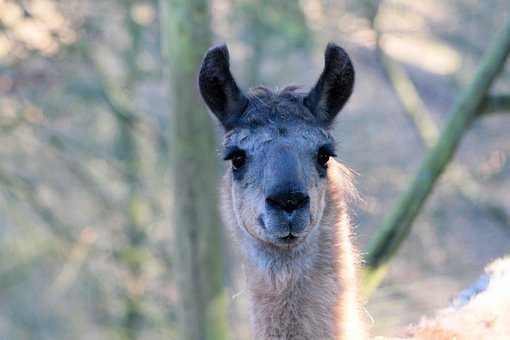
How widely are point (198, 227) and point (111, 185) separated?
7.63 metres

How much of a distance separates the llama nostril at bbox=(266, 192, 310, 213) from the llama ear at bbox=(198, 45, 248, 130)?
0.85 meters

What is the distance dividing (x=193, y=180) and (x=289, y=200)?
11.4 ft

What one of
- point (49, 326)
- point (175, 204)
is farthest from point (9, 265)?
point (175, 204)

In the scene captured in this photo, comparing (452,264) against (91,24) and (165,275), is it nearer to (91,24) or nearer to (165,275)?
(165,275)

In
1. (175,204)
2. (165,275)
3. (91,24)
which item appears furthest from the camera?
(165,275)

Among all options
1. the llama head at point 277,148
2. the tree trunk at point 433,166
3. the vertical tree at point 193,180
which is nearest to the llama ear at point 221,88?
the llama head at point 277,148

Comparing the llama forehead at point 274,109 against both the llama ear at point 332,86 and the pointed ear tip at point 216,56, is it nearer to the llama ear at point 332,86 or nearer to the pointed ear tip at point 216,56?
the llama ear at point 332,86

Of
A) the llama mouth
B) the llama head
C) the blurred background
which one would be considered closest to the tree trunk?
the blurred background

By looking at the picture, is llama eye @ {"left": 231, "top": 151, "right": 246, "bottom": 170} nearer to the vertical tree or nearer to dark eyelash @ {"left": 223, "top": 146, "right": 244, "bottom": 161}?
dark eyelash @ {"left": 223, "top": 146, "right": 244, "bottom": 161}

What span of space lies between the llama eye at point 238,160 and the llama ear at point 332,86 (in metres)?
0.55

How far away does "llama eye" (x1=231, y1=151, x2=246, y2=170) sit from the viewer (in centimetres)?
501

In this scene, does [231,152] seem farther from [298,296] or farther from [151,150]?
[151,150]

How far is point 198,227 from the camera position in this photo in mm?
8016

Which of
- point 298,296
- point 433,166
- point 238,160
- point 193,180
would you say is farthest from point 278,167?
point 193,180
